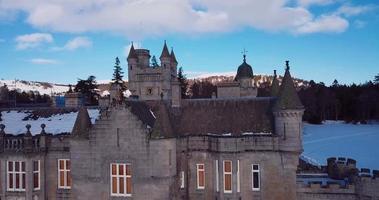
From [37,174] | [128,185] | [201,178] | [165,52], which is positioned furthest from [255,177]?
[165,52]

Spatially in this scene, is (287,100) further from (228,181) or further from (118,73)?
(118,73)

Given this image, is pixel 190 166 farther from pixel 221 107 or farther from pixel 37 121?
pixel 37 121

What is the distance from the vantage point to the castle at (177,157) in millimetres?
25047

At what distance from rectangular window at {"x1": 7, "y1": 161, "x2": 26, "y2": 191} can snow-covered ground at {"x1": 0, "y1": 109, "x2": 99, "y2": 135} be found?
267 cm

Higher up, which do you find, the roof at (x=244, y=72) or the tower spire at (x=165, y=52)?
the tower spire at (x=165, y=52)

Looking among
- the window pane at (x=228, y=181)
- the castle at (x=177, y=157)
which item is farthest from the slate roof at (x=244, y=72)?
the window pane at (x=228, y=181)

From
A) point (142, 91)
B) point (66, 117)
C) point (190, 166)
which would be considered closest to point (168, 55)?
point (142, 91)

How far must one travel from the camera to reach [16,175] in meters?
27.5

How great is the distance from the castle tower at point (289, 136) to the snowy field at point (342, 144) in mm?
21461

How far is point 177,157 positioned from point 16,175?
9.90 meters

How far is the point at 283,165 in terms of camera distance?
25953mm

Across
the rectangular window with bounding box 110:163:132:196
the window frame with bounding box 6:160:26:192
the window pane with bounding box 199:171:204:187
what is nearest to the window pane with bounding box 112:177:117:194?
the rectangular window with bounding box 110:163:132:196

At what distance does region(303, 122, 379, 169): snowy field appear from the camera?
52181mm

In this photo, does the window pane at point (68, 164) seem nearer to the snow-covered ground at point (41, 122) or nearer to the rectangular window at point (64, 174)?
the rectangular window at point (64, 174)
